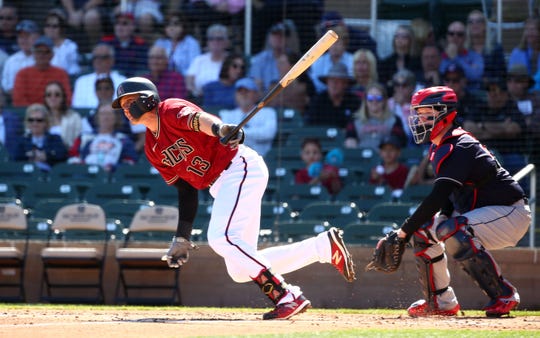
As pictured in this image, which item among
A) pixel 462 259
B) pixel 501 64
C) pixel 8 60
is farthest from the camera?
pixel 8 60

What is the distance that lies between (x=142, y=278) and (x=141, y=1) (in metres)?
4.70

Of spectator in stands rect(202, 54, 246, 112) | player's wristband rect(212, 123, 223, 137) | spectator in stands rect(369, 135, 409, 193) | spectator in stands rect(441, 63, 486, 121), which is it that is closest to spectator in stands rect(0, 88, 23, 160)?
spectator in stands rect(202, 54, 246, 112)

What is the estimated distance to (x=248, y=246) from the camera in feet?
19.8

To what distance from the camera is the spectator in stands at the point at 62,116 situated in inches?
483

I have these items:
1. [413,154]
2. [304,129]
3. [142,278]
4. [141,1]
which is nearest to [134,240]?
[142,278]

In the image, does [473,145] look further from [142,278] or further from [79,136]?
[79,136]

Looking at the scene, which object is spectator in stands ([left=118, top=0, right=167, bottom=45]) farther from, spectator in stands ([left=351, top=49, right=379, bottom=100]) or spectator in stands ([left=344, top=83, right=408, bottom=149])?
spectator in stands ([left=344, top=83, right=408, bottom=149])

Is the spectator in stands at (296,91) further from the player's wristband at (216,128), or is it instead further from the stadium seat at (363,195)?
the player's wristband at (216,128)

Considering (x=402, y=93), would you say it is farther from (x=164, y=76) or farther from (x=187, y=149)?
(x=187, y=149)

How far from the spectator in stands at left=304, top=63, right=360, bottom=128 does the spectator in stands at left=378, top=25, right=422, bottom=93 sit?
427 mm

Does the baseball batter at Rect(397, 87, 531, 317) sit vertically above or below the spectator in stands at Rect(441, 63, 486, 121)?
below

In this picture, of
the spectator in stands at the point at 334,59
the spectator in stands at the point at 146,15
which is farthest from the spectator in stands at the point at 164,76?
the spectator in stands at the point at 334,59

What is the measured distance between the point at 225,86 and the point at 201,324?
6685 millimetres

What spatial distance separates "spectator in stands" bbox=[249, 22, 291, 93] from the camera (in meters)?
12.1
